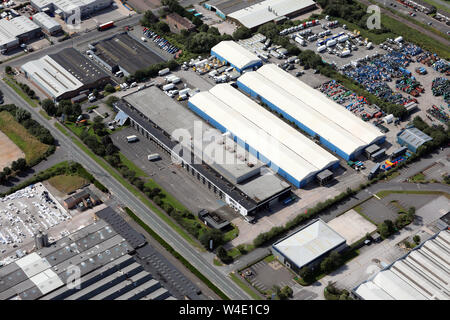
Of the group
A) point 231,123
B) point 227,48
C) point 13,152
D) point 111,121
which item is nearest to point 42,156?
point 13,152

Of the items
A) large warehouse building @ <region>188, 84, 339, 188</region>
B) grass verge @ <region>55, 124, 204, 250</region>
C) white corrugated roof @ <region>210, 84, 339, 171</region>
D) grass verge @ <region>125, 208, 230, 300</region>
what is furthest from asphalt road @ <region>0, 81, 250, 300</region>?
white corrugated roof @ <region>210, 84, 339, 171</region>

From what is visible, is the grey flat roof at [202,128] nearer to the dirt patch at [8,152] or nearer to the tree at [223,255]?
the tree at [223,255]

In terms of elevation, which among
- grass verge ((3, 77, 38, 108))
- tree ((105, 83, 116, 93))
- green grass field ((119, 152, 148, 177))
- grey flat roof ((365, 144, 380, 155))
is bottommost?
green grass field ((119, 152, 148, 177))

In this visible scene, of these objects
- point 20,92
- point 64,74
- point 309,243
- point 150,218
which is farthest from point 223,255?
point 20,92

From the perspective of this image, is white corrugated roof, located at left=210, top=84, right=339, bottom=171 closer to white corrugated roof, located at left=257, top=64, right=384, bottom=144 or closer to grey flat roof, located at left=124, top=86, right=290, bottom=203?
grey flat roof, located at left=124, top=86, right=290, bottom=203

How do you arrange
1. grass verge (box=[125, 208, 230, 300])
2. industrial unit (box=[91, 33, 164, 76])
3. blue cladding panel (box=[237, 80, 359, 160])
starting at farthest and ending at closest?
industrial unit (box=[91, 33, 164, 76]), blue cladding panel (box=[237, 80, 359, 160]), grass verge (box=[125, 208, 230, 300])

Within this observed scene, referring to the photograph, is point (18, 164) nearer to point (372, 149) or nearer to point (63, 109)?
point (63, 109)
